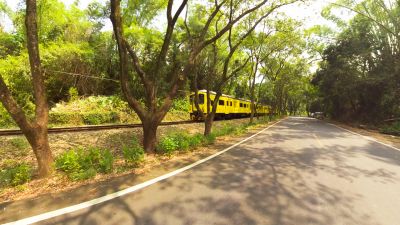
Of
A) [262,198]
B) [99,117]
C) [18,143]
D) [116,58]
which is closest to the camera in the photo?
[262,198]

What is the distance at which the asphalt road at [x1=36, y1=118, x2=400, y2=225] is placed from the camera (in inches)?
144

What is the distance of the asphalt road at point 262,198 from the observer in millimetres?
3654

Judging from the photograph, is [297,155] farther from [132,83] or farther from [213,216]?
[132,83]

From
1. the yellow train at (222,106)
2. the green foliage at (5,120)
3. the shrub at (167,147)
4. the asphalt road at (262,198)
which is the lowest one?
the asphalt road at (262,198)

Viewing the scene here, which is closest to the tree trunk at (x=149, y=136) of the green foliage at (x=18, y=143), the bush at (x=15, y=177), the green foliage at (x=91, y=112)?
the bush at (x=15, y=177)

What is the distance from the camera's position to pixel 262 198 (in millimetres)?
4480

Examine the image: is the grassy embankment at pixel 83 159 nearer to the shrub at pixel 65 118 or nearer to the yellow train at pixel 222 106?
the shrub at pixel 65 118

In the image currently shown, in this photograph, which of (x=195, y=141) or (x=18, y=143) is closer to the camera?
(x=18, y=143)

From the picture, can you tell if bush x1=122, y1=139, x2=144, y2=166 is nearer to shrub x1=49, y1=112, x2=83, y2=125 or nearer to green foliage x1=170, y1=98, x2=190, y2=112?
shrub x1=49, y1=112, x2=83, y2=125

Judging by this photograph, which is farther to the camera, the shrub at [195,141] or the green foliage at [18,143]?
the shrub at [195,141]

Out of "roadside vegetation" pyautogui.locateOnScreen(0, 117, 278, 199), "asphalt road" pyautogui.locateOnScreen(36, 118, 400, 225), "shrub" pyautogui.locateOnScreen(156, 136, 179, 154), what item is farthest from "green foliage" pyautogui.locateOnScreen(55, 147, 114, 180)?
"shrub" pyautogui.locateOnScreen(156, 136, 179, 154)

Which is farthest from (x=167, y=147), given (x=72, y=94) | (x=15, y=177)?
(x=72, y=94)

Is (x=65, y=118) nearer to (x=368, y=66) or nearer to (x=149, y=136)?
(x=149, y=136)

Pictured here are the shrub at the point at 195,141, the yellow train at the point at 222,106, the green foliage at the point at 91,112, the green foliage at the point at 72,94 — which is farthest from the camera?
the yellow train at the point at 222,106
